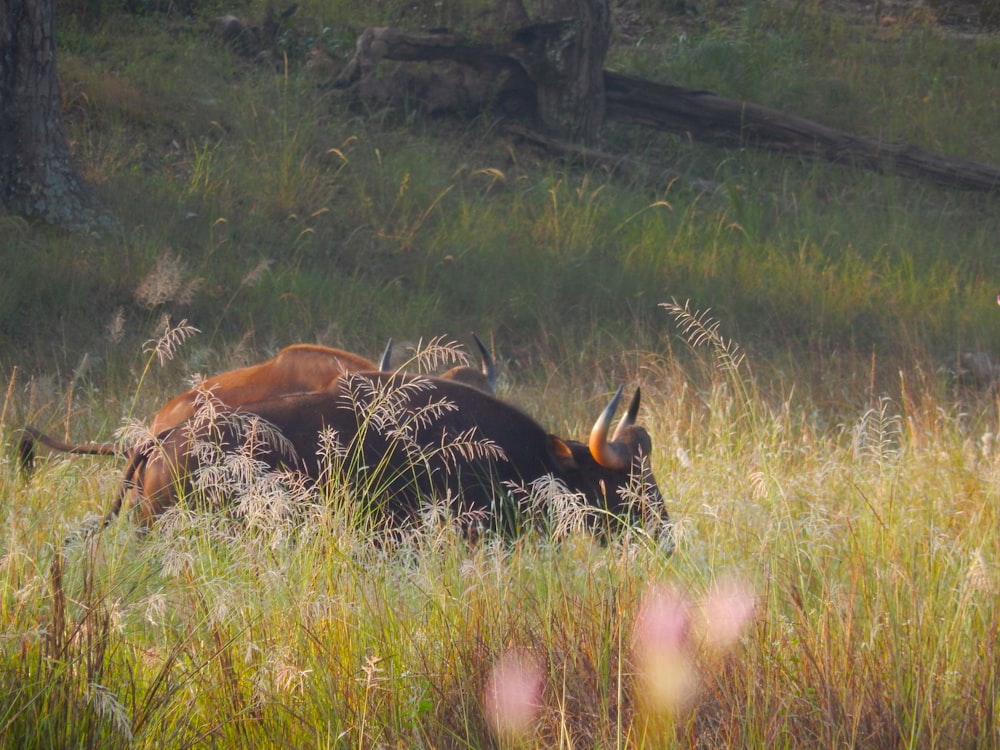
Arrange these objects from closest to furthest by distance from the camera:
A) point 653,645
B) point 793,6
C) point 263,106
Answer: point 653,645 < point 263,106 < point 793,6

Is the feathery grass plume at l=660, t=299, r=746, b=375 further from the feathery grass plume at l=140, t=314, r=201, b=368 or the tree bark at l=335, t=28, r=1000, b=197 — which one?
the tree bark at l=335, t=28, r=1000, b=197

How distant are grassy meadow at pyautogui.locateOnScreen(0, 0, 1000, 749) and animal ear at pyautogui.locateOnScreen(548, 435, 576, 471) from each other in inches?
17.4

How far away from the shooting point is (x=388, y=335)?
8719 mm

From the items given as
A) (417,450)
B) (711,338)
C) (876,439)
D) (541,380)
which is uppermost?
(711,338)

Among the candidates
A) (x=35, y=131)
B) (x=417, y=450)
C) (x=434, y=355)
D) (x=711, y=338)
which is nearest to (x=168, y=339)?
(x=434, y=355)

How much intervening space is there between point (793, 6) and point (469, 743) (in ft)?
47.5

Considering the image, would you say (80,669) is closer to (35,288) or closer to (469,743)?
(469,743)

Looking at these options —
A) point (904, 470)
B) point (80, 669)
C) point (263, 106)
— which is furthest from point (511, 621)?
point (263, 106)

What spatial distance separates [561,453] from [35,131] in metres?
5.99

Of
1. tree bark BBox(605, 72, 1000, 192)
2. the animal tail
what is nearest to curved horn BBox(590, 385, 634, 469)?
the animal tail

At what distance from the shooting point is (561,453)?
4.76 m

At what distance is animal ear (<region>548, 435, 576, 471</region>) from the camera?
4.73m

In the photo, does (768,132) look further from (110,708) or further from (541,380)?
(110,708)

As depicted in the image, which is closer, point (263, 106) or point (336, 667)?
point (336, 667)
